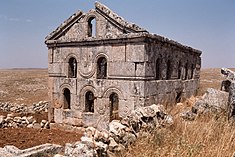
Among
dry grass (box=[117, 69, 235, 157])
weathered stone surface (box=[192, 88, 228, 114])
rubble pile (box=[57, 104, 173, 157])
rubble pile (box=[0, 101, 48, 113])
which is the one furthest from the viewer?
rubble pile (box=[0, 101, 48, 113])

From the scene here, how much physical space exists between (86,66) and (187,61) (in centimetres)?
645

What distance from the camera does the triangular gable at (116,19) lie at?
32.2 ft

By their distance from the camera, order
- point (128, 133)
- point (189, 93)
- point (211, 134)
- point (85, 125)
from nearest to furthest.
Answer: point (211, 134) < point (128, 133) < point (85, 125) < point (189, 93)

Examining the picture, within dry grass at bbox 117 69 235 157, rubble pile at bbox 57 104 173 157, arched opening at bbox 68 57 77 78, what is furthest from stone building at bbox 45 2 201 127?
dry grass at bbox 117 69 235 157

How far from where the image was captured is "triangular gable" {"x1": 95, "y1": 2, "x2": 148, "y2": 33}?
9.81 m

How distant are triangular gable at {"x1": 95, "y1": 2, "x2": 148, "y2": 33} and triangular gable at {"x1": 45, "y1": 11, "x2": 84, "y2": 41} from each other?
1141 mm

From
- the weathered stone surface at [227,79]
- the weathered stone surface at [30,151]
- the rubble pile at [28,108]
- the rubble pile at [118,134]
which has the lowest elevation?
the rubble pile at [28,108]

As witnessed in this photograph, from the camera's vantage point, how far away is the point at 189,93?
47.2ft

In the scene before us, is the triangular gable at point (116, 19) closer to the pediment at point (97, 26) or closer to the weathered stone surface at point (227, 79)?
the pediment at point (97, 26)

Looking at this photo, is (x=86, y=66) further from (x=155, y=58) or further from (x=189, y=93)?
(x=189, y=93)

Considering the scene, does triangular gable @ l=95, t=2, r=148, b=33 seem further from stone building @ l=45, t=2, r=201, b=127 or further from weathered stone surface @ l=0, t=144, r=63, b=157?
weathered stone surface @ l=0, t=144, r=63, b=157

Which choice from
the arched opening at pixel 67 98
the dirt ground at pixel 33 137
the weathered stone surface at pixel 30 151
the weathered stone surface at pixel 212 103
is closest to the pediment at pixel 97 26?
the arched opening at pixel 67 98

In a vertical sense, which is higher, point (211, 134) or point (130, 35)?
point (130, 35)

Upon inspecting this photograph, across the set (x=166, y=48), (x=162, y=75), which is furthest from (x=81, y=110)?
(x=166, y=48)
